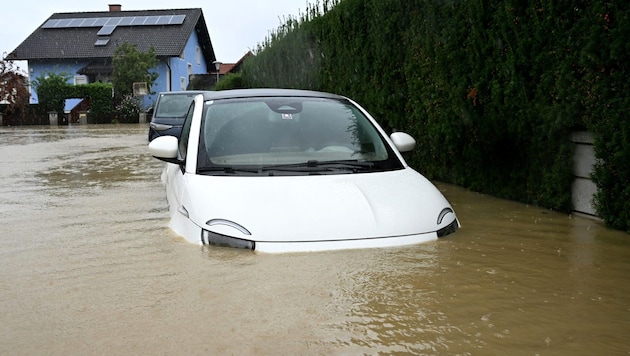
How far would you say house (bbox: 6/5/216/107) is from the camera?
48969 mm

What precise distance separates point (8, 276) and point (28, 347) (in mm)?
1548

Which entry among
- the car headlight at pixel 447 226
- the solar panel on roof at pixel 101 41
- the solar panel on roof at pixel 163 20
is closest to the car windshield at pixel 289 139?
the car headlight at pixel 447 226

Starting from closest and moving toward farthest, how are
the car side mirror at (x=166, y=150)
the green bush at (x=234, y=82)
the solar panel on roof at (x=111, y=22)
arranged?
1. the car side mirror at (x=166, y=150)
2. the green bush at (x=234, y=82)
3. the solar panel on roof at (x=111, y=22)

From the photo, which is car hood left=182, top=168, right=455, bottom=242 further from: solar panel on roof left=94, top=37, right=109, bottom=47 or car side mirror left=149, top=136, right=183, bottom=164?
solar panel on roof left=94, top=37, right=109, bottom=47

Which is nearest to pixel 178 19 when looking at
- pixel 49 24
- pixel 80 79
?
pixel 80 79

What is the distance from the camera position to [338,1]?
1317 cm

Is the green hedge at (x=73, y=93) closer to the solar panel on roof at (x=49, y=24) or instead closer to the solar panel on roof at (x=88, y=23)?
the solar panel on roof at (x=88, y=23)

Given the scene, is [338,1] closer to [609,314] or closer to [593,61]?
[593,61]

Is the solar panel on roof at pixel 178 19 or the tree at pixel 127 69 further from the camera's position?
the solar panel on roof at pixel 178 19

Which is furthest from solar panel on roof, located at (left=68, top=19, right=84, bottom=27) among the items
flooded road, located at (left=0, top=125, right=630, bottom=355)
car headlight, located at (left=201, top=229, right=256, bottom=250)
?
car headlight, located at (left=201, top=229, right=256, bottom=250)

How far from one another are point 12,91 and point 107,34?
1187cm

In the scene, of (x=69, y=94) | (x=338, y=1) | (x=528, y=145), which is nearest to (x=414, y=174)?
(x=528, y=145)

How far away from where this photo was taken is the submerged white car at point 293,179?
15.1 ft

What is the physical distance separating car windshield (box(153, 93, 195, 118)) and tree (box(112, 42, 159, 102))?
28113mm
